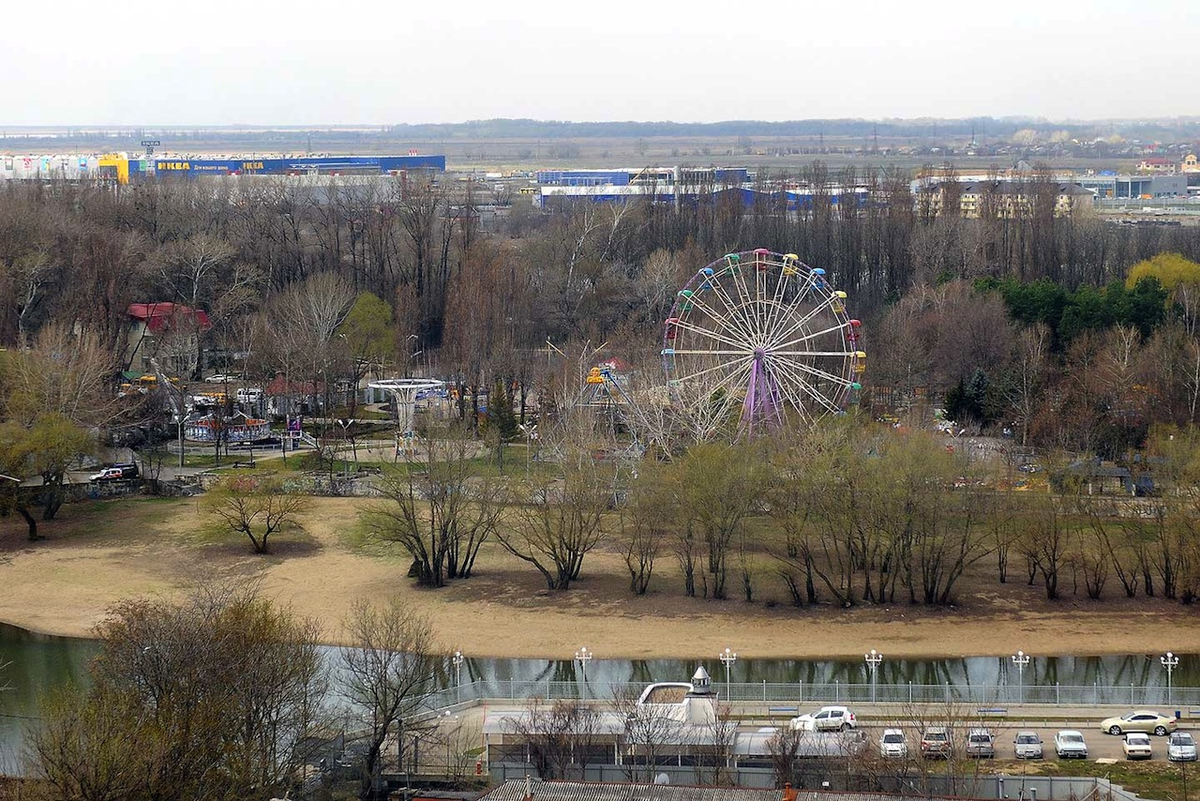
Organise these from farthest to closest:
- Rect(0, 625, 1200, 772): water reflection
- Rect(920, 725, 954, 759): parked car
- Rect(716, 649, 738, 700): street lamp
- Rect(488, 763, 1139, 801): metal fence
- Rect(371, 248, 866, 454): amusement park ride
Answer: Rect(371, 248, 866, 454): amusement park ride → Rect(0, 625, 1200, 772): water reflection → Rect(716, 649, 738, 700): street lamp → Rect(920, 725, 954, 759): parked car → Rect(488, 763, 1139, 801): metal fence

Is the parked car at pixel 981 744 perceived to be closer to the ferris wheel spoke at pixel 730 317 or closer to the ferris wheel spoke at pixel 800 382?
the ferris wheel spoke at pixel 800 382

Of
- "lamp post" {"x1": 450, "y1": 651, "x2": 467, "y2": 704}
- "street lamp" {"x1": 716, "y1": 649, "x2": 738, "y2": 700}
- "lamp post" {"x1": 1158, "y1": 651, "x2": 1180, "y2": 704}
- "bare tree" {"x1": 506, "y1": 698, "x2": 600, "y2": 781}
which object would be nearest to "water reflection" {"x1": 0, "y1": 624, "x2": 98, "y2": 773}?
"lamp post" {"x1": 450, "y1": 651, "x2": 467, "y2": 704}

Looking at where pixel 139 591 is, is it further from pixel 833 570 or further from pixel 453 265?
pixel 453 265

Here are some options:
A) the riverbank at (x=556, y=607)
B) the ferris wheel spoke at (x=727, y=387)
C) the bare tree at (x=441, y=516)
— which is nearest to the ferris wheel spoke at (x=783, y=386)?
the ferris wheel spoke at (x=727, y=387)

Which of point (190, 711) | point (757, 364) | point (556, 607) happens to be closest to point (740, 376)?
point (757, 364)

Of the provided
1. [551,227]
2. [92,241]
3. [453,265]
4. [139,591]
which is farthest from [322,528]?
[551,227]

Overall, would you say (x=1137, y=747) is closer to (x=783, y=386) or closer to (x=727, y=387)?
(x=783, y=386)

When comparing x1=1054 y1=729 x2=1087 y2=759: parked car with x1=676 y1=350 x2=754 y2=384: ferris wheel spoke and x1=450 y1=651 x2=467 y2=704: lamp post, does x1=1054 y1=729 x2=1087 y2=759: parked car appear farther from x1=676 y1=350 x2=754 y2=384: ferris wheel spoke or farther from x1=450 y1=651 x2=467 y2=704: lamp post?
x1=676 y1=350 x2=754 y2=384: ferris wheel spoke
